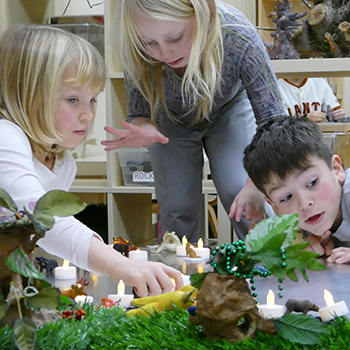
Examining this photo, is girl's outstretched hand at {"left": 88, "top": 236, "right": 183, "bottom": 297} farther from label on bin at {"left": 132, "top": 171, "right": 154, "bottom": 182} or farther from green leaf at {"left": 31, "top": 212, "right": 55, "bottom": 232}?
label on bin at {"left": 132, "top": 171, "right": 154, "bottom": 182}

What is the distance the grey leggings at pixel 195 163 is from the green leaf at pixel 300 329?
1034 millimetres

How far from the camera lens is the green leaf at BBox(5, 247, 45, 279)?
425 mm

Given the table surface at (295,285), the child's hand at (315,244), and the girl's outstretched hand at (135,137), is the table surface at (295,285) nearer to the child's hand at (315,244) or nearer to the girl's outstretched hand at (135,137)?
the child's hand at (315,244)

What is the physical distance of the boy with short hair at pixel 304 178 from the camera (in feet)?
3.86

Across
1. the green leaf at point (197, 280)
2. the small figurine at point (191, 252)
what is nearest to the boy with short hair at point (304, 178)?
the small figurine at point (191, 252)

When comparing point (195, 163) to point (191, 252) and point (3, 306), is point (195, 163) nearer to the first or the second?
point (191, 252)

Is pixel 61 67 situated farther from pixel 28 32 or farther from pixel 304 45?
pixel 304 45

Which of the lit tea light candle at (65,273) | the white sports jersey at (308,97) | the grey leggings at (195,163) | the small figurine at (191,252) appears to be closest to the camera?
the lit tea light candle at (65,273)

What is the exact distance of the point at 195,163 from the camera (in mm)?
1645

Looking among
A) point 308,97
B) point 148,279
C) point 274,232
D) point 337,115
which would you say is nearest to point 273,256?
point 274,232

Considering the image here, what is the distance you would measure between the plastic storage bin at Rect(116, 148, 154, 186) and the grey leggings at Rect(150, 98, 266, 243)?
17.1 inches

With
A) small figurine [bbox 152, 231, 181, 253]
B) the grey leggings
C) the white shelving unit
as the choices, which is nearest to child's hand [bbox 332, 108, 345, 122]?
the white shelving unit

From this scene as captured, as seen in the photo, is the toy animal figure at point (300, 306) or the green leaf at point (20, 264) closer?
the green leaf at point (20, 264)

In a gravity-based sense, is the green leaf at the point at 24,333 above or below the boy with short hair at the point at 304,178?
above
